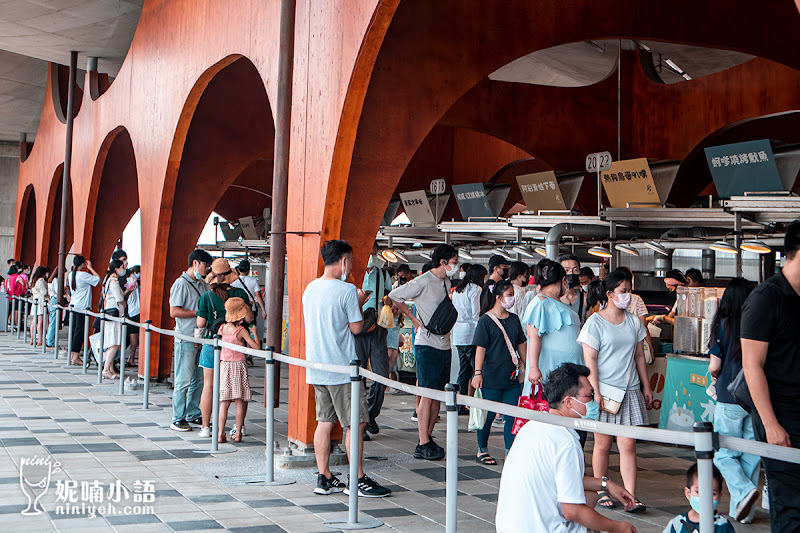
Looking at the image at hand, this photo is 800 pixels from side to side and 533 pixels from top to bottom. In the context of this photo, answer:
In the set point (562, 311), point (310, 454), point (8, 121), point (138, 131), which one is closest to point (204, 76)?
point (138, 131)

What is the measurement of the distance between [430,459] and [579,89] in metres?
9.77

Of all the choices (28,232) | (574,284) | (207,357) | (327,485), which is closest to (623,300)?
(574,284)

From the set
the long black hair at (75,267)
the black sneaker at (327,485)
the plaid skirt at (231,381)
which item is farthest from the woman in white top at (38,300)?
the black sneaker at (327,485)

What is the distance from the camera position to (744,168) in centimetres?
867

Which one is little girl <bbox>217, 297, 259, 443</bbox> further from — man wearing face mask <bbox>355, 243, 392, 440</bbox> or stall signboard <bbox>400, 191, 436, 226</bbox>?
stall signboard <bbox>400, 191, 436, 226</bbox>

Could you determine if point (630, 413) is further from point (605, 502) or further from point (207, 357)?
point (207, 357)

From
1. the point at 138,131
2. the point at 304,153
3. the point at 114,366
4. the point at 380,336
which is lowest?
the point at 114,366

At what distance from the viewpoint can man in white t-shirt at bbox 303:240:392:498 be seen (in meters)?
5.59

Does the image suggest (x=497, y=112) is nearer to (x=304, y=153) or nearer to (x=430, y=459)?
(x=304, y=153)

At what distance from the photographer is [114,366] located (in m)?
12.9

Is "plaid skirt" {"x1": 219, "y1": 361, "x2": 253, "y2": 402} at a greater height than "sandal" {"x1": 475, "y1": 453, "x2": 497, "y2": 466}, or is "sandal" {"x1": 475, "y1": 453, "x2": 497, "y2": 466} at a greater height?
"plaid skirt" {"x1": 219, "y1": 361, "x2": 253, "y2": 402}

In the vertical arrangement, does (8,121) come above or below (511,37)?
above

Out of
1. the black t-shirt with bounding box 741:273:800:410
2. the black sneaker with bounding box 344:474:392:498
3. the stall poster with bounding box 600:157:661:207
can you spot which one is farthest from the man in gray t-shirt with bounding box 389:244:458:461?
the black t-shirt with bounding box 741:273:800:410

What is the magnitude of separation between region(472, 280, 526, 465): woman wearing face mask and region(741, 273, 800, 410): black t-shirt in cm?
327
